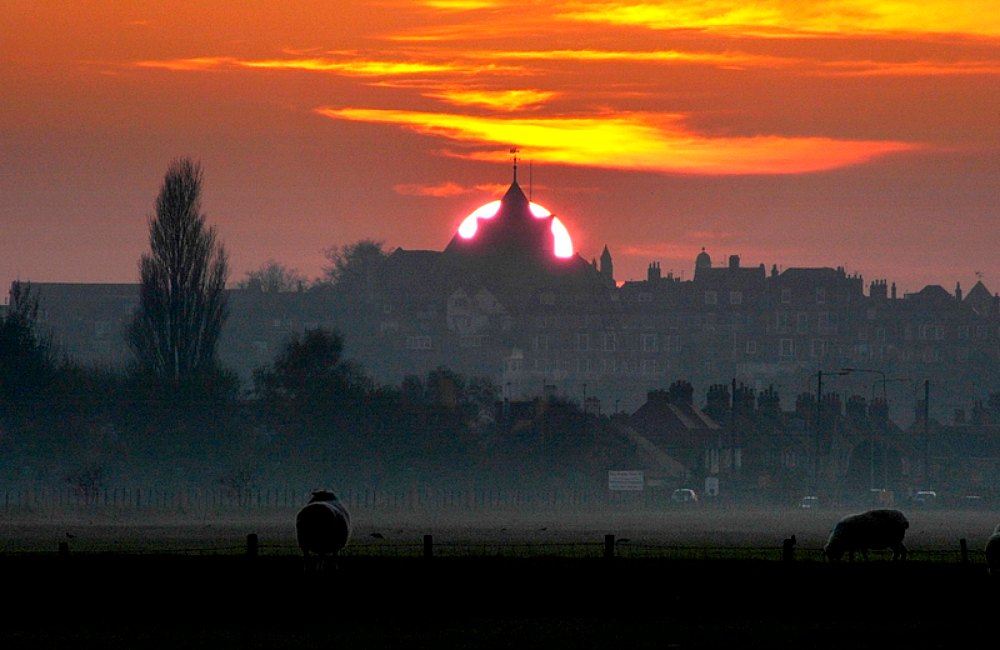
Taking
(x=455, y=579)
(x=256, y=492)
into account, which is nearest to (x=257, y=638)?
(x=455, y=579)

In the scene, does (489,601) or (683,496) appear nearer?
(489,601)

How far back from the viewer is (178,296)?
12456cm

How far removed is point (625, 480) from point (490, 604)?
8627 cm

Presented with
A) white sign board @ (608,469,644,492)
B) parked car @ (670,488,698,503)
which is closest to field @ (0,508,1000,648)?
parked car @ (670,488,698,503)

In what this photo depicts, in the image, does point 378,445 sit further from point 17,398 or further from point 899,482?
point 899,482

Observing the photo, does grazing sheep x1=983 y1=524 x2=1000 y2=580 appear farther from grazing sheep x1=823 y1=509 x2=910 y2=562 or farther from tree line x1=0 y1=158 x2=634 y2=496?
tree line x1=0 y1=158 x2=634 y2=496

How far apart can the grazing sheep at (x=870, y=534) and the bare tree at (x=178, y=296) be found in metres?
68.7

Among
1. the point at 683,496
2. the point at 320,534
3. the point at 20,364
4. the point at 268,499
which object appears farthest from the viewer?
the point at 683,496

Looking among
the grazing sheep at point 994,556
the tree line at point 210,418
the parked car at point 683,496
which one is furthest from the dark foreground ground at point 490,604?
the parked car at point 683,496

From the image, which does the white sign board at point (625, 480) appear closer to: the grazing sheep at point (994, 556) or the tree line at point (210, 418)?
the tree line at point (210, 418)

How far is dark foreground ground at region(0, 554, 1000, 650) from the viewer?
34.2 meters

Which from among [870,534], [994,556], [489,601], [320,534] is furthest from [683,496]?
[489,601]

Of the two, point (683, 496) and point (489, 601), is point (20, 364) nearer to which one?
point (683, 496)

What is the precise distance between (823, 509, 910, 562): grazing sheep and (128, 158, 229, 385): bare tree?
68.7 m
